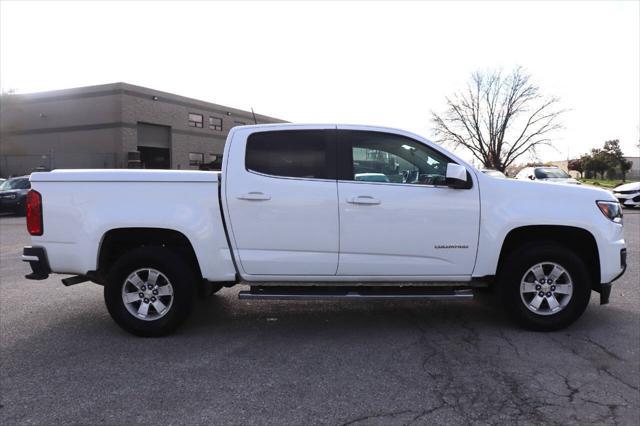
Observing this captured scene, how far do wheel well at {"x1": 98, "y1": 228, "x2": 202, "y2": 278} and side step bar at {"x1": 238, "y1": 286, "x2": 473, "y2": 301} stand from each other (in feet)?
2.31

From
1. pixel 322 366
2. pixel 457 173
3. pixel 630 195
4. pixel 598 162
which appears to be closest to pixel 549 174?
pixel 630 195

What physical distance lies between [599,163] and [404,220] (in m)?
65.6

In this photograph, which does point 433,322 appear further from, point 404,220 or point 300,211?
point 300,211

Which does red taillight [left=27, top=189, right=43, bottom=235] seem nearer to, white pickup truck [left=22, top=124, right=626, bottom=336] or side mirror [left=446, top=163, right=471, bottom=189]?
white pickup truck [left=22, top=124, right=626, bottom=336]

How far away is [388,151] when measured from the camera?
16.1 ft

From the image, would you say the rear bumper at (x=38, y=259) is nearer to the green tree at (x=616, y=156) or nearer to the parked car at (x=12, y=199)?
the parked car at (x=12, y=199)

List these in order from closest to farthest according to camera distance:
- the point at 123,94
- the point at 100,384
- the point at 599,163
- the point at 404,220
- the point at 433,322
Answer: the point at 100,384
the point at 404,220
the point at 433,322
the point at 123,94
the point at 599,163

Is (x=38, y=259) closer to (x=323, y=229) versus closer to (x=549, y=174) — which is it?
(x=323, y=229)

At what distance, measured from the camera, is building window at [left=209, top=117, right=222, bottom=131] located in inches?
1709

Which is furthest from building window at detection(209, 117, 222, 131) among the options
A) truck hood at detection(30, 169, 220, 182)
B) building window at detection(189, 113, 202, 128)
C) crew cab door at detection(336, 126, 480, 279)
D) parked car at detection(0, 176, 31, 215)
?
crew cab door at detection(336, 126, 480, 279)

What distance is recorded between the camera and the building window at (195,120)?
40.9 m

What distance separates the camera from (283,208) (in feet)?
15.4

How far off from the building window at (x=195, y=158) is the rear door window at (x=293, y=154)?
37.7m

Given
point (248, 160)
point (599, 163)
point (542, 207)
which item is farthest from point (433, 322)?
point (599, 163)
